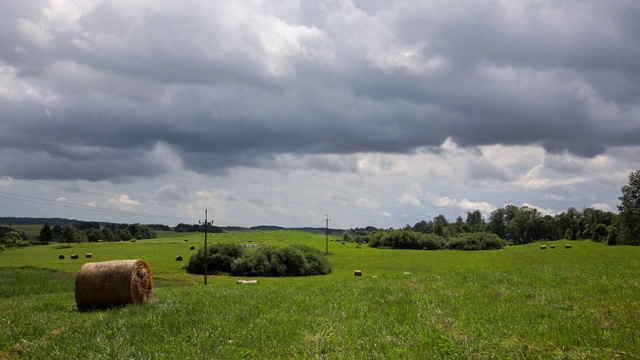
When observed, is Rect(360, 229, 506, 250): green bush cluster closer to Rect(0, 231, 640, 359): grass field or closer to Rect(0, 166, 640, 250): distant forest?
Rect(0, 166, 640, 250): distant forest

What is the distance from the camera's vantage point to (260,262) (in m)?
71.2

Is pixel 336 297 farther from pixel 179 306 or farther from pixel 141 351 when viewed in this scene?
pixel 141 351

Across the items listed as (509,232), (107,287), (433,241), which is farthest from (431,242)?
(107,287)

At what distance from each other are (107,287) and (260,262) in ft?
169

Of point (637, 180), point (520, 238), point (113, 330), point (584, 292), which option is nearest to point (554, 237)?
point (520, 238)

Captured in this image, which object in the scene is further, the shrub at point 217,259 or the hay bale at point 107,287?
the shrub at point 217,259

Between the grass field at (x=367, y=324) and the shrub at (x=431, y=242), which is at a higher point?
the grass field at (x=367, y=324)

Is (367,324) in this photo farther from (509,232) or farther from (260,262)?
(509,232)

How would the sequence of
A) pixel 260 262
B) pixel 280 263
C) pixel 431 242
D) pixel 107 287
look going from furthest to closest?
pixel 431 242 < pixel 280 263 < pixel 260 262 < pixel 107 287

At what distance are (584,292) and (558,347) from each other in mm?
8291

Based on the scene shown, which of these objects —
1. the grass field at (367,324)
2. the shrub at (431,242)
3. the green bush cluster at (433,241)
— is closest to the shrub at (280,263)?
the grass field at (367,324)

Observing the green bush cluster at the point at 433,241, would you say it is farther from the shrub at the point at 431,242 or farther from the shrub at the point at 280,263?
the shrub at the point at 280,263

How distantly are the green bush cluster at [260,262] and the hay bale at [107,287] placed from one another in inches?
1988

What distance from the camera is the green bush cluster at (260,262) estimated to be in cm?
7100
